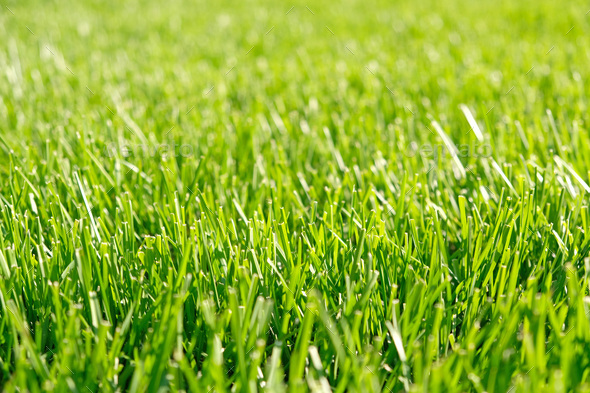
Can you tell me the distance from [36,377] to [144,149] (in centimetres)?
108

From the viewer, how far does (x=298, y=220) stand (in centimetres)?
143

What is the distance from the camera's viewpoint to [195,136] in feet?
6.68

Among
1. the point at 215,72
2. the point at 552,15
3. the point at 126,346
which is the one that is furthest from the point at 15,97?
the point at 552,15

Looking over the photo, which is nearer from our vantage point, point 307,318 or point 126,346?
point 307,318

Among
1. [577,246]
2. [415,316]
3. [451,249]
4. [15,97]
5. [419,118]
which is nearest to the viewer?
[415,316]

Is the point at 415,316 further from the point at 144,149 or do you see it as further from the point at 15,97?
the point at 15,97

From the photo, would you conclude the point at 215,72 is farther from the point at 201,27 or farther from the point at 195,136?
the point at 201,27

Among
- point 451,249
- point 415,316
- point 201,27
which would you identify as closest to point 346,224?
point 451,249

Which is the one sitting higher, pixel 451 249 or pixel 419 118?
pixel 419 118

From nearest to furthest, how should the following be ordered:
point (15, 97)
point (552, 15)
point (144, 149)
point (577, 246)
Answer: point (577, 246)
point (144, 149)
point (15, 97)
point (552, 15)

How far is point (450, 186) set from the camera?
161 centimetres

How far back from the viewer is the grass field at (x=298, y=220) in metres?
0.92

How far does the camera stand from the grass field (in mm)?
921

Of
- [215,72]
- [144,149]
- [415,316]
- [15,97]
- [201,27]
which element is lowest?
[415,316]
